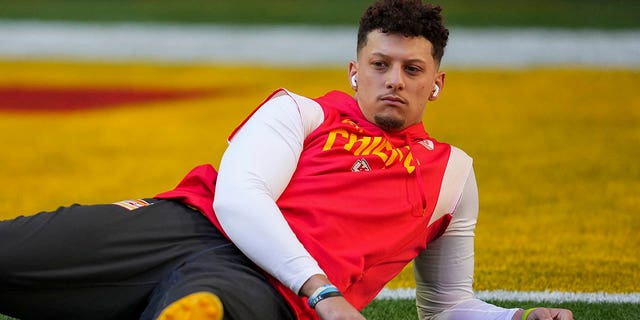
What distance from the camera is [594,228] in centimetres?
432

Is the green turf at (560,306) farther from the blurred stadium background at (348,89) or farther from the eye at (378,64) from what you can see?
the eye at (378,64)

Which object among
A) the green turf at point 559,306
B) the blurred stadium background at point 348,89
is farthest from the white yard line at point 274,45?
the green turf at point 559,306

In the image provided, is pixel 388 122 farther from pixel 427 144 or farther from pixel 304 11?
pixel 304 11

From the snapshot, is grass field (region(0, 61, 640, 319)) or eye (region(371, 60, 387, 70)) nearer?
eye (region(371, 60, 387, 70))

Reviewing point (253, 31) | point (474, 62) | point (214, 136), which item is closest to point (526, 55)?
point (474, 62)

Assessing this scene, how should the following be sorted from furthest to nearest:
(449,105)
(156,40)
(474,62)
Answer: (156,40) → (474,62) → (449,105)

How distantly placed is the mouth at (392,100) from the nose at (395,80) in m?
0.02

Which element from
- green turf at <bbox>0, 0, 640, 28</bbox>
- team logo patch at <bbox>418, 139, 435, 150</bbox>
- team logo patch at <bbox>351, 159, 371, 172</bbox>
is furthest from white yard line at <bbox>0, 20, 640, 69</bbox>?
team logo patch at <bbox>351, 159, 371, 172</bbox>

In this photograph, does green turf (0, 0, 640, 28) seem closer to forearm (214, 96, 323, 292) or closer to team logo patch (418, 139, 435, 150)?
team logo patch (418, 139, 435, 150)

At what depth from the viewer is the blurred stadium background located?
13.3 feet

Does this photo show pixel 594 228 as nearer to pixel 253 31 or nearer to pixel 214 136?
pixel 214 136

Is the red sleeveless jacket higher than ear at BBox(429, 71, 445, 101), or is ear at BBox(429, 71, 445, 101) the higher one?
ear at BBox(429, 71, 445, 101)

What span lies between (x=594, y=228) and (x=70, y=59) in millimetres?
5784

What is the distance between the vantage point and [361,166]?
2697 mm
